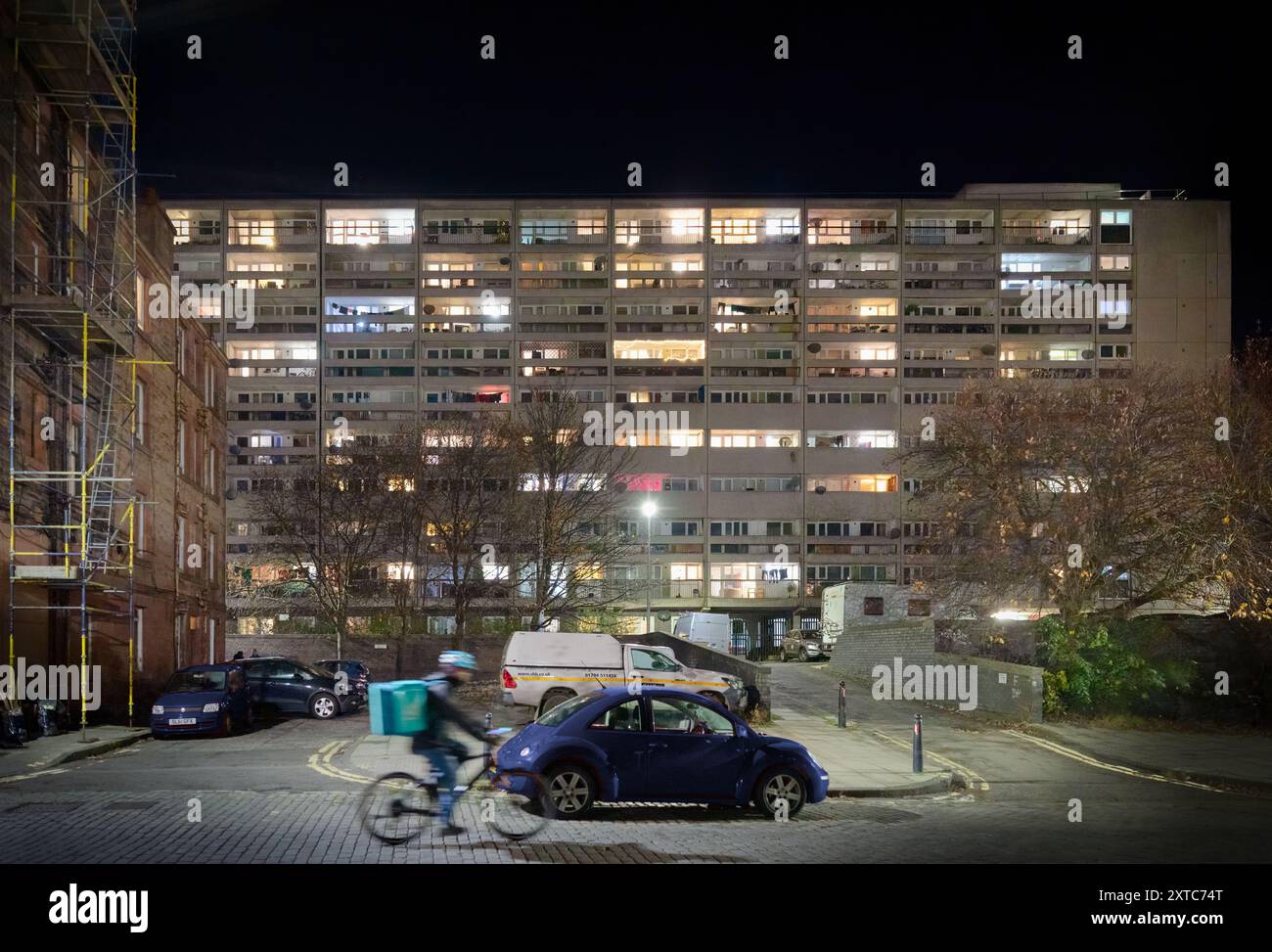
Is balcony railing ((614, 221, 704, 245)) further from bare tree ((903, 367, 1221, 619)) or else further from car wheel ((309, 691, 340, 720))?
car wheel ((309, 691, 340, 720))

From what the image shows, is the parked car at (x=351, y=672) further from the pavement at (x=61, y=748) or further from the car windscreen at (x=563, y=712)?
the car windscreen at (x=563, y=712)

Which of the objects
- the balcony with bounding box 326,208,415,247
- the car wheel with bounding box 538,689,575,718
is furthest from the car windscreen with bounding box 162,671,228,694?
the balcony with bounding box 326,208,415,247

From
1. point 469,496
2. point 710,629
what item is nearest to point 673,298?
point 710,629

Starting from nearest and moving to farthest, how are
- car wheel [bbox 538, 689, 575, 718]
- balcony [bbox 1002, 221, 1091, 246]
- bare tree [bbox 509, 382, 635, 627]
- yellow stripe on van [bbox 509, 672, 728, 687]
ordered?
1. car wheel [bbox 538, 689, 575, 718]
2. yellow stripe on van [bbox 509, 672, 728, 687]
3. bare tree [bbox 509, 382, 635, 627]
4. balcony [bbox 1002, 221, 1091, 246]

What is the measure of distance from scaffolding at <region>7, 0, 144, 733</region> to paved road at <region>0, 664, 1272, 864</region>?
744 cm

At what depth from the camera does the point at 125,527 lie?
2869 centimetres

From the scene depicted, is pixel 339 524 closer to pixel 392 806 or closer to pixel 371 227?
pixel 392 806

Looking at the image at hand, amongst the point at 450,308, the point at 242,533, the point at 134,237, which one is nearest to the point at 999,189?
the point at 450,308

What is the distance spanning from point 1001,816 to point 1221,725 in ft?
46.3

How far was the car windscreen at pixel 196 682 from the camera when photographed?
919 inches

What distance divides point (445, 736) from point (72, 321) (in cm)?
1788

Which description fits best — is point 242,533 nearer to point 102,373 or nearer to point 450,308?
point 450,308

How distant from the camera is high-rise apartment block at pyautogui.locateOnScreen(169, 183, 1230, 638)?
94375 mm

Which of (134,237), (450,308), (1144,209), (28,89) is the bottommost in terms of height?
(134,237)
